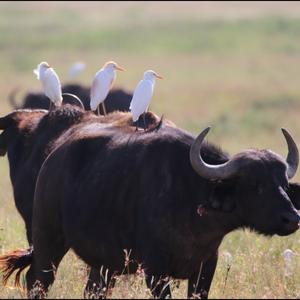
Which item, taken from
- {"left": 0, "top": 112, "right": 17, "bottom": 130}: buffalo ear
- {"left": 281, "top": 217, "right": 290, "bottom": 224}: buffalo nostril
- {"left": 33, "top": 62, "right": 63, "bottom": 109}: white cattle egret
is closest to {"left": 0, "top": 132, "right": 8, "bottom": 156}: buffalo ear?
{"left": 0, "top": 112, "right": 17, "bottom": 130}: buffalo ear

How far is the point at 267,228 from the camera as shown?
7852 mm

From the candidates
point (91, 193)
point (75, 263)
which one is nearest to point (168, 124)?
point (91, 193)

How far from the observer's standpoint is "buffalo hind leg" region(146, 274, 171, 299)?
7.69 meters

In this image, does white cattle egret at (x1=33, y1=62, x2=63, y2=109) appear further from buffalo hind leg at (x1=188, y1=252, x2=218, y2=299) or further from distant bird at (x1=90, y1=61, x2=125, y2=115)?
buffalo hind leg at (x1=188, y1=252, x2=218, y2=299)

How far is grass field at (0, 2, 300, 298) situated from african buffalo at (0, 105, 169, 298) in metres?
0.73

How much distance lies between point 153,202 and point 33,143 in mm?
2363

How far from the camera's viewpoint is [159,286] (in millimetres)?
7895

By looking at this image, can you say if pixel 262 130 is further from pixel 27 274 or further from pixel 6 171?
pixel 27 274

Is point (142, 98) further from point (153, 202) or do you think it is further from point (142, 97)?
point (153, 202)

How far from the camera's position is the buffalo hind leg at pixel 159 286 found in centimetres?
769

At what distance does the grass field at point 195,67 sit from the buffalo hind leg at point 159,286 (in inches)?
4.0

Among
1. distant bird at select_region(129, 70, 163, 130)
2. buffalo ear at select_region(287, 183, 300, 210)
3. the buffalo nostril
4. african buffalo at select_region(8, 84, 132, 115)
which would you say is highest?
the buffalo nostril

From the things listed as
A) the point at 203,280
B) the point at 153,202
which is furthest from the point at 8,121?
the point at 203,280

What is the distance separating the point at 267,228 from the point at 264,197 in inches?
8.4
